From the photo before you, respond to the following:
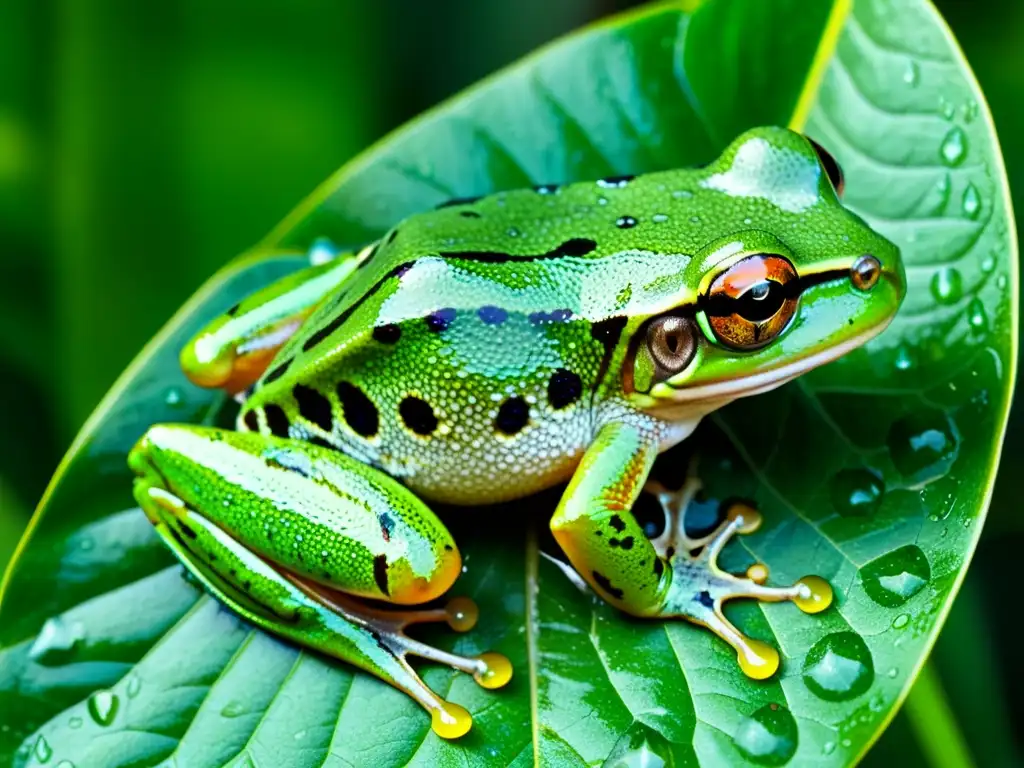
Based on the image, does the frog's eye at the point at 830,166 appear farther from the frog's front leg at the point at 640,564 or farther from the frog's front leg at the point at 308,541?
the frog's front leg at the point at 308,541

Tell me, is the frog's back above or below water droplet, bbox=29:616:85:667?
above

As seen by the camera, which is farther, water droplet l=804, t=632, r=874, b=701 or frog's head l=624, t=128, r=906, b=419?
frog's head l=624, t=128, r=906, b=419

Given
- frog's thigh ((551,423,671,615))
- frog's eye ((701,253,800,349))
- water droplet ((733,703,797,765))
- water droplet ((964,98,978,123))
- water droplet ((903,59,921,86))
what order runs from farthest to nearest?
water droplet ((903,59,921,86)) → water droplet ((964,98,978,123)) → frog's thigh ((551,423,671,615)) → frog's eye ((701,253,800,349)) → water droplet ((733,703,797,765))

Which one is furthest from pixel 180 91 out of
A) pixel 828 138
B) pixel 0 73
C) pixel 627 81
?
pixel 828 138

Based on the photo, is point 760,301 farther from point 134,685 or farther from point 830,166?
point 134,685

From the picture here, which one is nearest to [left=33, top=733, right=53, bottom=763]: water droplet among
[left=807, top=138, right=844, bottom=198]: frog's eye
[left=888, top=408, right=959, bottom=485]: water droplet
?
[left=888, top=408, right=959, bottom=485]: water droplet

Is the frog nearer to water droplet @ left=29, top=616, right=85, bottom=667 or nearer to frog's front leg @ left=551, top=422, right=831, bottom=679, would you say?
frog's front leg @ left=551, top=422, right=831, bottom=679

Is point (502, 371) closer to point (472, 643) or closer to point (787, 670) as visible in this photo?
point (472, 643)
